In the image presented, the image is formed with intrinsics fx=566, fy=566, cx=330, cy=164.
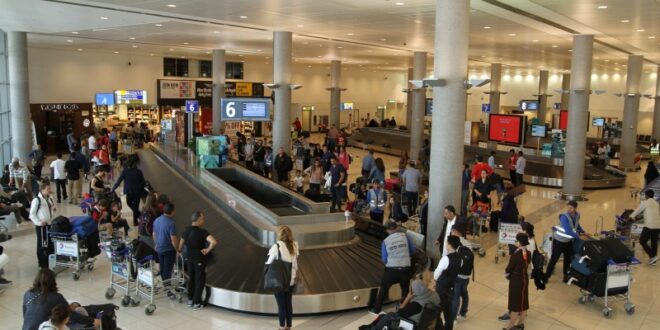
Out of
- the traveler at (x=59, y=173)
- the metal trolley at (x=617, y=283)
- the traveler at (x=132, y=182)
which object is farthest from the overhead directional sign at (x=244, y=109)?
the metal trolley at (x=617, y=283)

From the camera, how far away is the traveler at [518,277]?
7.43 meters

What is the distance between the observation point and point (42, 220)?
31.1 ft

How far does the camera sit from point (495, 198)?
17766 mm

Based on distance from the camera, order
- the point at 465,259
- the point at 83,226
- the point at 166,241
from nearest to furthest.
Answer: the point at 465,259
the point at 166,241
the point at 83,226

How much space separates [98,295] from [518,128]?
20669 millimetres

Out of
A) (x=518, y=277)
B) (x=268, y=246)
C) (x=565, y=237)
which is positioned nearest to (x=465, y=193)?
(x=565, y=237)

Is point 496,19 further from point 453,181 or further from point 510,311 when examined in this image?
point 510,311

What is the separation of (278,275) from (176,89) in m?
31.0

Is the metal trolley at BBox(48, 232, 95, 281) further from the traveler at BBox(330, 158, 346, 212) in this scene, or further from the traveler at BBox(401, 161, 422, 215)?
the traveler at BBox(401, 161, 422, 215)

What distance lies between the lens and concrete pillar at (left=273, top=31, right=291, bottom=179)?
19828 millimetres

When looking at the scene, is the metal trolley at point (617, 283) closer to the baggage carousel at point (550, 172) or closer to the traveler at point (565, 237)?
the traveler at point (565, 237)

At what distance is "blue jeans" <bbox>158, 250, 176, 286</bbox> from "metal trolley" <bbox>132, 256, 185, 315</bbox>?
0.09m

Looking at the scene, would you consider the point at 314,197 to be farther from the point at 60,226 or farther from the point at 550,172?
the point at 550,172

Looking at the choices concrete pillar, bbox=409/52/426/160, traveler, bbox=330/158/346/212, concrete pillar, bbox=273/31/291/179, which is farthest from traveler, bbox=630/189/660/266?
concrete pillar, bbox=409/52/426/160
